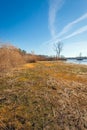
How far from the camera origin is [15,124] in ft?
10.5

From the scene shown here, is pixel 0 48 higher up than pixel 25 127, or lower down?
higher up

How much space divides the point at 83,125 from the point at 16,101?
2.04 m

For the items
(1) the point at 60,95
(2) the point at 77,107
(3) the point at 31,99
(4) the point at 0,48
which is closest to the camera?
(2) the point at 77,107

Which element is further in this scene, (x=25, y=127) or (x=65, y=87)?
(x=65, y=87)

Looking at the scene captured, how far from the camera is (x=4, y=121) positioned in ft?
10.9

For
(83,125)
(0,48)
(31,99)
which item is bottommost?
(83,125)

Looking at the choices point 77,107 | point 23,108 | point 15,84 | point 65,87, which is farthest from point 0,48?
point 77,107

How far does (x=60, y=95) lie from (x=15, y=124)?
2.14 meters

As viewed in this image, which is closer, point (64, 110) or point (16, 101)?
point (64, 110)

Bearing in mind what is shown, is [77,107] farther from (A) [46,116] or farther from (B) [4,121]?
(B) [4,121]

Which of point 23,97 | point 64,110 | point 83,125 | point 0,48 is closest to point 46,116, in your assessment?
point 64,110

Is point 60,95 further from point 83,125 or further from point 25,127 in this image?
point 25,127

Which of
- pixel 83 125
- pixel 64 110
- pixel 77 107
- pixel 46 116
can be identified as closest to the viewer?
pixel 83 125

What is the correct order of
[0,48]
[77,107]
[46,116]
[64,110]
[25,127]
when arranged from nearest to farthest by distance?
[25,127] < [46,116] < [64,110] < [77,107] < [0,48]
